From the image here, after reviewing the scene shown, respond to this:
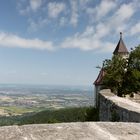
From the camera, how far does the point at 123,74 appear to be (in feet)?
103

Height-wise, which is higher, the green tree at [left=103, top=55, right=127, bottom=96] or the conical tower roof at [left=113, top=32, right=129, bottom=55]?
the conical tower roof at [left=113, top=32, right=129, bottom=55]

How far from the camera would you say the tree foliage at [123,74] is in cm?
2938

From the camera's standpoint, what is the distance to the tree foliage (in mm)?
29375

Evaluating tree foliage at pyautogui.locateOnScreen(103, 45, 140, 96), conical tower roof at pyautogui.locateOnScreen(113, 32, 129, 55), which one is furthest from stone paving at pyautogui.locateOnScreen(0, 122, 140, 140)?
conical tower roof at pyautogui.locateOnScreen(113, 32, 129, 55)

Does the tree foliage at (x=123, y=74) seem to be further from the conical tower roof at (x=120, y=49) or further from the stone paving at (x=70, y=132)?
the stone paving at (x=70, y=132)

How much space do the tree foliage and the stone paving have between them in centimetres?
2604

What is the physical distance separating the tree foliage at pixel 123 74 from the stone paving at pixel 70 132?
1025 inches

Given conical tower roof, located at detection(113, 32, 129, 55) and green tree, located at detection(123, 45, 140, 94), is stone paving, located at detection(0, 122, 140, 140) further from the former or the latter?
conical tower roof, located at detection(113, 32, 129, 55)

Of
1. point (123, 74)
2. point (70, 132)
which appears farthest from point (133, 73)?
point (70, 132)

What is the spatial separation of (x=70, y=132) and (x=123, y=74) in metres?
29.2

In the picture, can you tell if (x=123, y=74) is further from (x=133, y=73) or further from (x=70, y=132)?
(x=70, y=132)

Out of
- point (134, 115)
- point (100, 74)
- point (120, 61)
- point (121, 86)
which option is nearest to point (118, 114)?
point (134, 115)

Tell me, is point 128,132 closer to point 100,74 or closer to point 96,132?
point 96,132

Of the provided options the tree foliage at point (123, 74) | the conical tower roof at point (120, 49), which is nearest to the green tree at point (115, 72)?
the tree foliage at point (123, 74)
